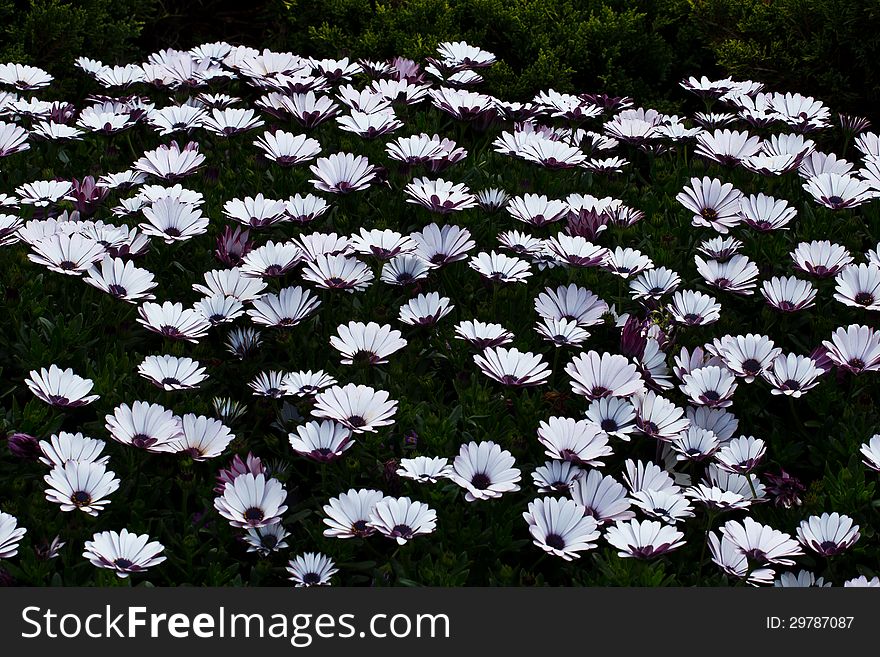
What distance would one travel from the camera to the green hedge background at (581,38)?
4605 millimetres

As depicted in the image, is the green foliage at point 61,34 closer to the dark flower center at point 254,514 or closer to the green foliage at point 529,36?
the green foliage at point 529,36

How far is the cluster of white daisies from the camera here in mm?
2080

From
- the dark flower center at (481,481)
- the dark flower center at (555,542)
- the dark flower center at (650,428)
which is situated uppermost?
the dark flower center at (650,428)

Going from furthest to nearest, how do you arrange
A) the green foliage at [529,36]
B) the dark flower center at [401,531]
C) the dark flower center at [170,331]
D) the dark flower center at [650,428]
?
the green foliage at [529,36] → the dark flower center at [170,331] → the dark flower center at [650,428] → the dark flower center at [401,531]

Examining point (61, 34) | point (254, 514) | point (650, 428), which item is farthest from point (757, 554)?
point (61, 34)

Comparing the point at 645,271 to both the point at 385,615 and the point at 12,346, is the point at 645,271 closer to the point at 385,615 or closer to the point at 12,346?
the point at 385,615

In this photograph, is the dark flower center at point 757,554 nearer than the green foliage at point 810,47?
Yes

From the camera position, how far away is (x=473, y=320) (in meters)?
2.74

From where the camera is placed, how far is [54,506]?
2.15 m

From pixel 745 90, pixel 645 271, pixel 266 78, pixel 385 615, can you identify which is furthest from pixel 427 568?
pixel 745 90

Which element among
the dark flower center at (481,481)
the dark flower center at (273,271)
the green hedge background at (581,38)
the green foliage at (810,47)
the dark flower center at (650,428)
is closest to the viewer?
the dark flower center at (481,481)

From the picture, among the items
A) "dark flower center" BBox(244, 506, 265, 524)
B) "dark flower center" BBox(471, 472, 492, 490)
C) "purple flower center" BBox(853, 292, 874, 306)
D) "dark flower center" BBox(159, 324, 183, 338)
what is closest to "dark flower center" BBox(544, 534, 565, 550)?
"dark flower center" BBox(471, 472, 492, 490)

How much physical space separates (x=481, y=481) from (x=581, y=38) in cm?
338

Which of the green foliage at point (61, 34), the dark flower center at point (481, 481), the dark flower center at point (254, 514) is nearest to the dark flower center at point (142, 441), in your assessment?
the dark flower center at point (254, 514)
